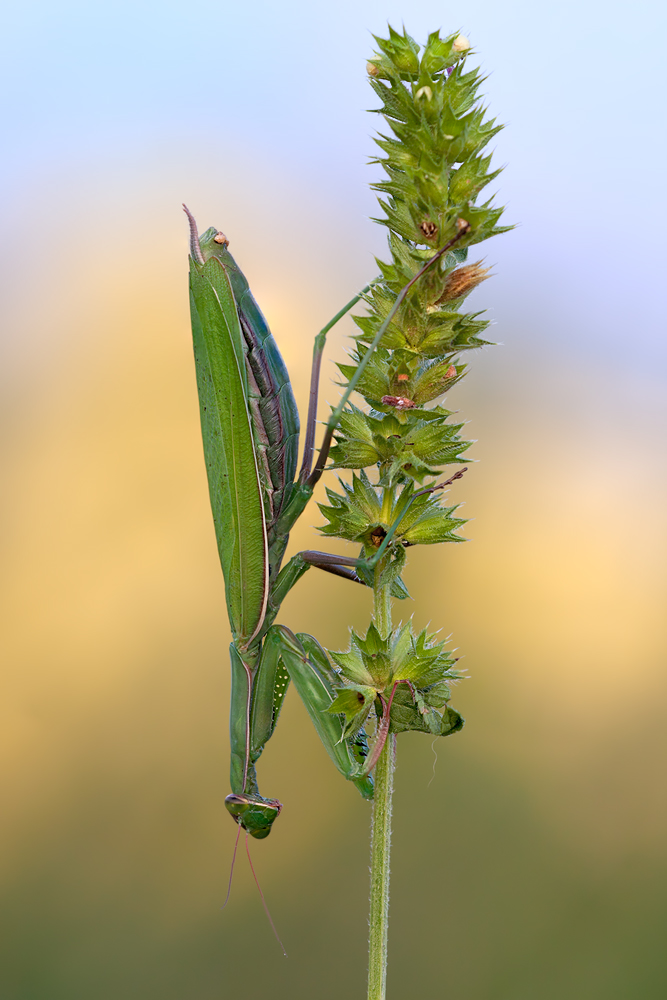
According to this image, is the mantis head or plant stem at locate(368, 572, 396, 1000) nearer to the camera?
→ plant stem at locate(368, 572, 396, 1000)

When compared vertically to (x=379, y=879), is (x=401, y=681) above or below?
above

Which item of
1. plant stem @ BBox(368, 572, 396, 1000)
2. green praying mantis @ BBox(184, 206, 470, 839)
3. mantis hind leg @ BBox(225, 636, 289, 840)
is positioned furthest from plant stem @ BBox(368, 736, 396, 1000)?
mantis hind leg @ BBox(225, 636, 289, 840)

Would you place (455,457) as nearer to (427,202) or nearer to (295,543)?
(427,202)

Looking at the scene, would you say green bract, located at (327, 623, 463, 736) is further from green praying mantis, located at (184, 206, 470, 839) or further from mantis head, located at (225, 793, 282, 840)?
mantis head, located at (225, 793, 282, 840)

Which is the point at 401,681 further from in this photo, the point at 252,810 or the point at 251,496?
the point at 252,810

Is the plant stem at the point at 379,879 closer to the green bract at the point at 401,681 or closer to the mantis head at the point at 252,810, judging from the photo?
the green bract at the point at 401,681

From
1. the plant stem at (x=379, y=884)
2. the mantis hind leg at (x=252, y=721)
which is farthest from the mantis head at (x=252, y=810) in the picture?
the plant stem at (x=379, y=884)

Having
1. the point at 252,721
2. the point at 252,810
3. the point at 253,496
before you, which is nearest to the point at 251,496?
the point at 253,496

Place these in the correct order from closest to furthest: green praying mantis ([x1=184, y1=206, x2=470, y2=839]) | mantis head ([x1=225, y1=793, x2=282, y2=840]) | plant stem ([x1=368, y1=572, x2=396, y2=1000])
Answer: plant stem ([x1=368, y1=572, x2=396, y2=1000]) < green praying mantis ([x1=184, y1=206, x2=470, y2=839]) < mantis head ([x1=225, y1=793, x2=282, y2=840])
